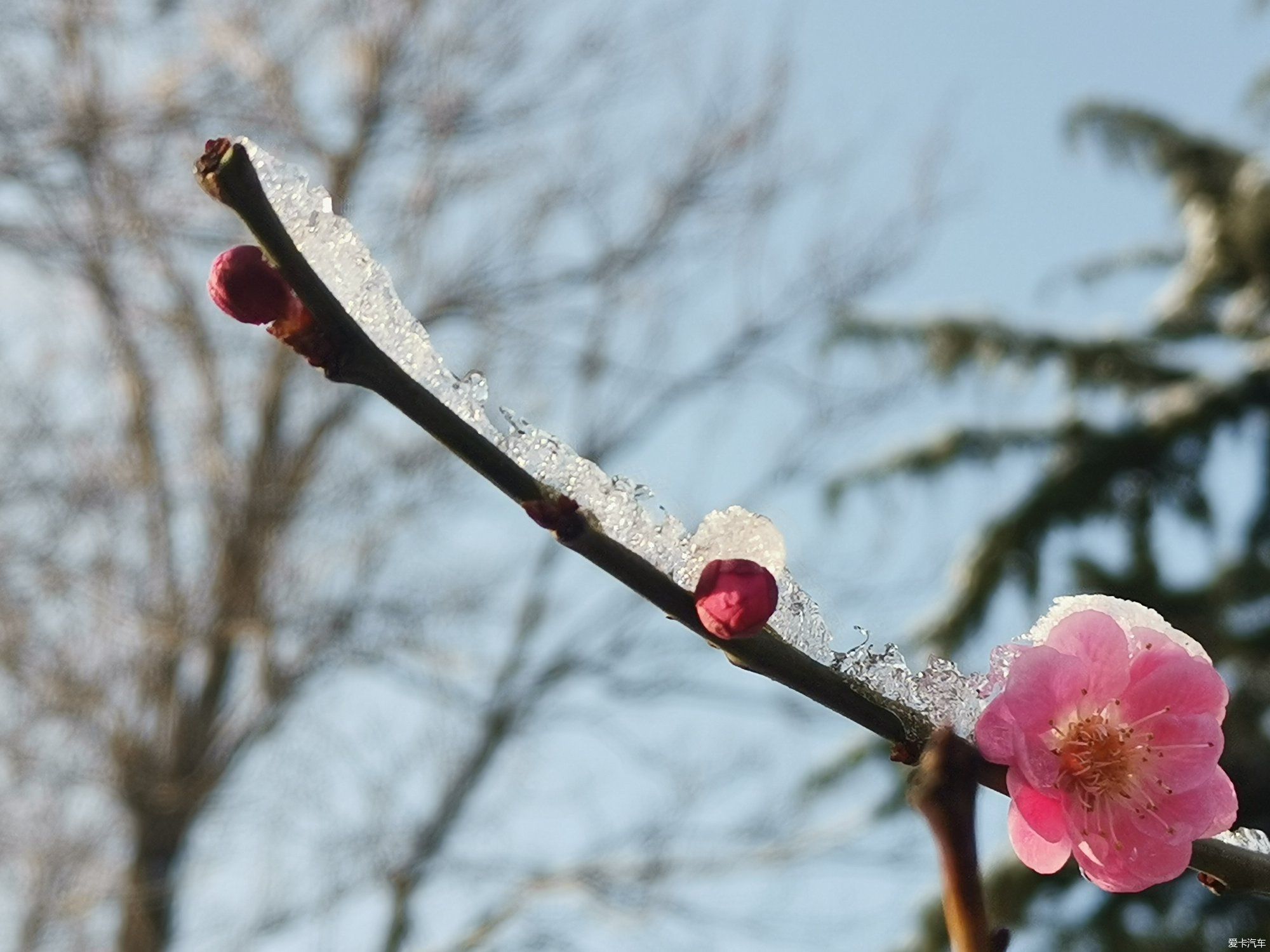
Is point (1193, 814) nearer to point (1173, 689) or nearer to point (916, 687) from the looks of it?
point (1173, 689)

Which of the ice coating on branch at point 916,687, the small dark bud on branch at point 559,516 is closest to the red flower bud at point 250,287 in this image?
the small dark bud on branch at point 559,516

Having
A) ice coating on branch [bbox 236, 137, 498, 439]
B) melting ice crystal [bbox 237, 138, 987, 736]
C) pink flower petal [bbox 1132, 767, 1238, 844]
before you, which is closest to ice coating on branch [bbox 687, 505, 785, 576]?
melting ice crystal [bbox 237, 138, 987, 736]

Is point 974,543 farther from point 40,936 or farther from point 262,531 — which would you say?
point 40,936

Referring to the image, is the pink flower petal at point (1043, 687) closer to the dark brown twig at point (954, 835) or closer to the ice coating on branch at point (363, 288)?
the dark brown twig at point (954, 835)

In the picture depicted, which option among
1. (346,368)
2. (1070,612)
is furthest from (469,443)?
(1070,612)

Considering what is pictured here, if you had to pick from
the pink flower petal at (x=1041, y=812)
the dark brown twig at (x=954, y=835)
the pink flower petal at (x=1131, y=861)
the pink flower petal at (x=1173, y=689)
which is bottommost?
the dark brown twig at (x=954, y=835)

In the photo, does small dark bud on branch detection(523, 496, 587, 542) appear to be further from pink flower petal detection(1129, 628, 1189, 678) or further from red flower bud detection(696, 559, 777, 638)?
pink flower petal detection(1129, 628, 1189, 678)

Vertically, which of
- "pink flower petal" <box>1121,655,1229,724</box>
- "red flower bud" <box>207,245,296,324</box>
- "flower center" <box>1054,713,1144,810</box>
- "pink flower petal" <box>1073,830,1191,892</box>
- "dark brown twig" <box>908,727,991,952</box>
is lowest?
"dark brown twig" <box>908,727,991,952</box>

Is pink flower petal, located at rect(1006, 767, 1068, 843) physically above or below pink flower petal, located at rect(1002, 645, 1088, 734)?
below
